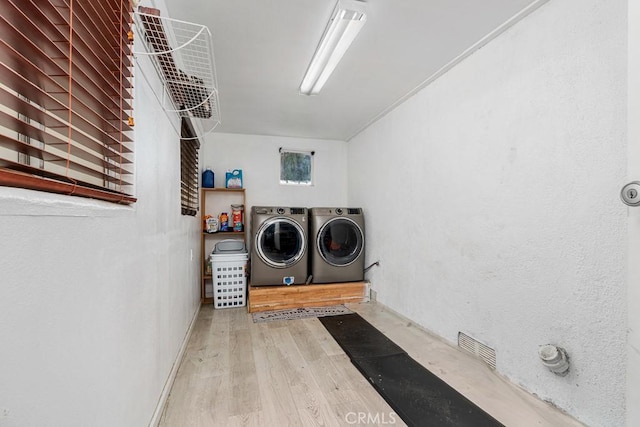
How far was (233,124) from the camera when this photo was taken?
12.1ft

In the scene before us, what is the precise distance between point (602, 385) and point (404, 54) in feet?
7.41

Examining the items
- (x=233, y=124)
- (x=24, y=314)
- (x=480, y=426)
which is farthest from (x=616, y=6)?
(x=233, y=124)

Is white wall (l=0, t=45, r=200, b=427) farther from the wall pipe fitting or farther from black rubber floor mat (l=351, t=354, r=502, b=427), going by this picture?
the wall pipe fitting

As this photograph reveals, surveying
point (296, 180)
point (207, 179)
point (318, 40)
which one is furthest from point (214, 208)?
point (318, 40)

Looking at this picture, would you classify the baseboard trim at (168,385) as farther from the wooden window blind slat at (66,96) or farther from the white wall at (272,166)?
the white wall at (272,166)

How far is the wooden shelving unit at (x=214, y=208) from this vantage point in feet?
12.1

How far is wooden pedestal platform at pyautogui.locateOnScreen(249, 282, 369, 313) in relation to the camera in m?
3.17

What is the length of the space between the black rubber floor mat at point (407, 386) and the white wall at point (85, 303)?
1278 mm

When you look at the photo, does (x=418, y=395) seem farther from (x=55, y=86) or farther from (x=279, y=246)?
(x=279, y=246)

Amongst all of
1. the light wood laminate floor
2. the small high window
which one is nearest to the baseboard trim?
the light wood laminate floor

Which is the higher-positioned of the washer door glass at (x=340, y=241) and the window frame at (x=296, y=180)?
the window frame at (x=296, y=180)

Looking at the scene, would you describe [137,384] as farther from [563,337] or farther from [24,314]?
[563,337]

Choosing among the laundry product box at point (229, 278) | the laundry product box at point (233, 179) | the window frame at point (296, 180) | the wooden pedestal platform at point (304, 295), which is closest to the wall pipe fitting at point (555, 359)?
the wooden pedestal platform at point (304, 295)

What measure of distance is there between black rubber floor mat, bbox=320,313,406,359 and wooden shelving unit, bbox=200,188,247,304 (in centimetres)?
171
